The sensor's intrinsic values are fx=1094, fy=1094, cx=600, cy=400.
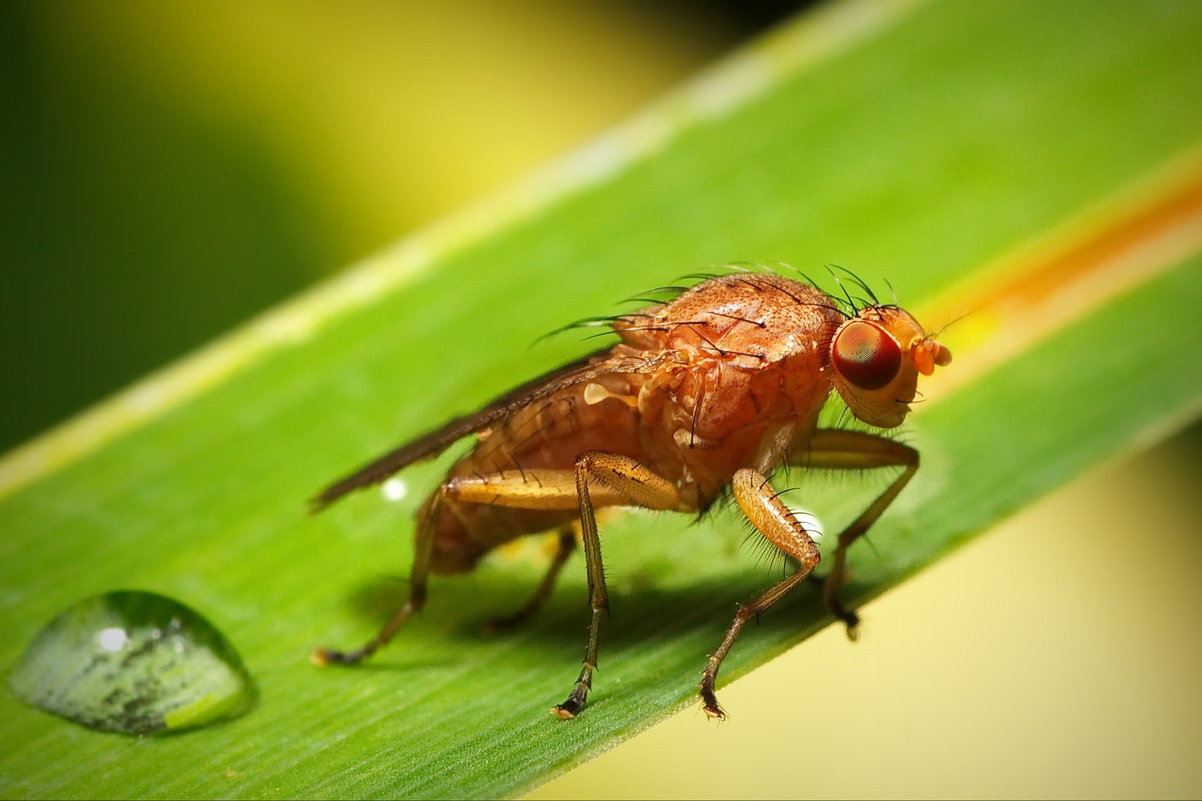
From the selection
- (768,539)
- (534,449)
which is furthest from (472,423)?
(768,539)

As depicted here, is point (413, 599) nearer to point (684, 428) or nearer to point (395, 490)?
point (395, 490)

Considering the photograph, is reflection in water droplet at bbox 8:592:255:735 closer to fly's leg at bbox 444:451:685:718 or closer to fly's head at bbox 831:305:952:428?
fly's leg at bbox 444:451:685:718

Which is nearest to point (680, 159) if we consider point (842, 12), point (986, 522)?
point (842, 12)

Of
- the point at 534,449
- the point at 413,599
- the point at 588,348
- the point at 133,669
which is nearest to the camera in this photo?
the point at 133,669

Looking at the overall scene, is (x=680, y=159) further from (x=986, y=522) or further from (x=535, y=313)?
(x=986, y=522)

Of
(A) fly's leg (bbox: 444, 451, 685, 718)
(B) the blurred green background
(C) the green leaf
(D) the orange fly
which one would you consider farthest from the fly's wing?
(B) the blurred green background
